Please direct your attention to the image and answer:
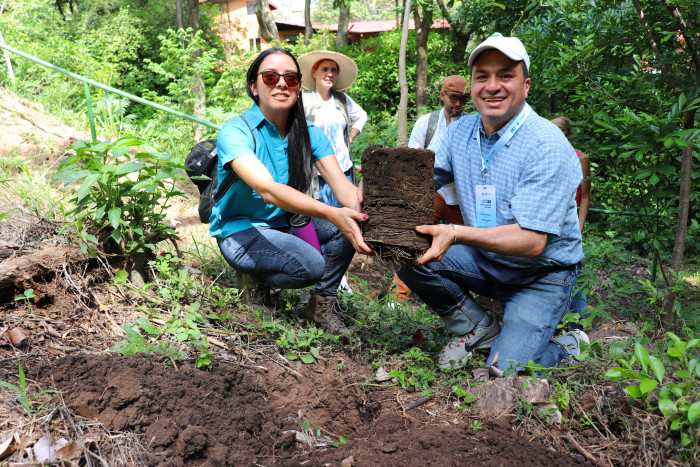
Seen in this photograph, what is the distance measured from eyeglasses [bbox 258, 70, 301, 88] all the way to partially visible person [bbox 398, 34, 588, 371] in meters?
1.04

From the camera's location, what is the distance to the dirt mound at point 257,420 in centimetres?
190

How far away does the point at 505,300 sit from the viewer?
283cm

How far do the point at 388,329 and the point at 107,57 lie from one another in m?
13.9

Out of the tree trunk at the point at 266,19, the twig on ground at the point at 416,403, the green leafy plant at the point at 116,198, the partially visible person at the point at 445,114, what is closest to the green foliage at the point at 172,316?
the green leafy plant at the point at 116,198

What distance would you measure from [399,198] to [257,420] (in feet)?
4.03

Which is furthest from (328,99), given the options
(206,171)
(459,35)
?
(459,35)

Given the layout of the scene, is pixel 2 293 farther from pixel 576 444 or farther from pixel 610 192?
pixel 610 192

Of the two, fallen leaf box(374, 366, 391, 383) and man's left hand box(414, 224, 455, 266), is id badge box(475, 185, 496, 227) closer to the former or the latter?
man's left hand box(414, 224, 455, 266)

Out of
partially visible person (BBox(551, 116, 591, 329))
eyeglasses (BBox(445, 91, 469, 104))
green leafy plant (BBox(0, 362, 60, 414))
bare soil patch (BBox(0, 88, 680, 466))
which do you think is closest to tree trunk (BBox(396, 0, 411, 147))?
eyeglasses (BBox(445, 91, 469, 104))

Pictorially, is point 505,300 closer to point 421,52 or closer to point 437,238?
point 437,238

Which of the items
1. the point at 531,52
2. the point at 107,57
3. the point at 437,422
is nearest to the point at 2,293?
the point at 437,422

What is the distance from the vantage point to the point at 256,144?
3059 mm

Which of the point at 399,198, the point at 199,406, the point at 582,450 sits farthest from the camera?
the point at 399,198

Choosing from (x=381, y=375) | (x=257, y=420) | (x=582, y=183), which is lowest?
(x=381, y=375)
